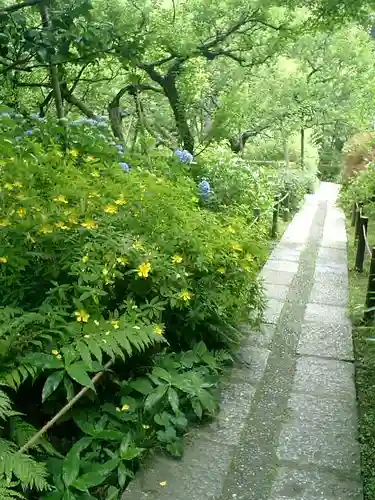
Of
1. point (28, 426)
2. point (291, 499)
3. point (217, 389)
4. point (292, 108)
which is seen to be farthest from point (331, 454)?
point (292, 108)

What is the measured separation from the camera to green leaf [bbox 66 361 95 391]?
86.4 inches

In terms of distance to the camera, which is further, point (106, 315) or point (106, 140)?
point (106, 140)

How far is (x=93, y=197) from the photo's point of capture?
286 cm

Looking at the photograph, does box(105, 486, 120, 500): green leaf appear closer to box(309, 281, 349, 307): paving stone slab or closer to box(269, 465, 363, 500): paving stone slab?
box(269, 465, 363, 500): paving stone slab

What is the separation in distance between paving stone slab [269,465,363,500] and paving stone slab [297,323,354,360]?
56.0 inches

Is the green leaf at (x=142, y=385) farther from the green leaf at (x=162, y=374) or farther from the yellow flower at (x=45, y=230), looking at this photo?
the yellow flower at (x=45, y=230)

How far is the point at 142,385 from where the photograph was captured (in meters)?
2.65

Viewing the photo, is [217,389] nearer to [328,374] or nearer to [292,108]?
[328,374]

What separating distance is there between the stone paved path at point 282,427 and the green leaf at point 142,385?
32 centimetres

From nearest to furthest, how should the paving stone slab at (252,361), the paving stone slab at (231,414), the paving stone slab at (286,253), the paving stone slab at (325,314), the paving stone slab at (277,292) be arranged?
1. the paving stone slab at (231,414)
2. the paving stone slab at (252,361)
3. the paving stone slab at (325,314)
4. the paving stone slab at (277,292)
5. the paving stone slab at (286,253)

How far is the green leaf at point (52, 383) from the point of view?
219 cm

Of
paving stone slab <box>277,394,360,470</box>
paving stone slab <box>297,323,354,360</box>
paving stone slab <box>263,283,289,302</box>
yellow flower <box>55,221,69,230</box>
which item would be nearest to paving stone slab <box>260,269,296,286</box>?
paving stone slab <box>263,283,289,302</box>

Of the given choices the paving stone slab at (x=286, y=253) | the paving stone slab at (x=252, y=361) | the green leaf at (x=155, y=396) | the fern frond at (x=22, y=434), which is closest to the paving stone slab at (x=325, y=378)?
the paving stone slab at (x=252, y=361)

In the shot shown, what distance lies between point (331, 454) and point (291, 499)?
43 cm
